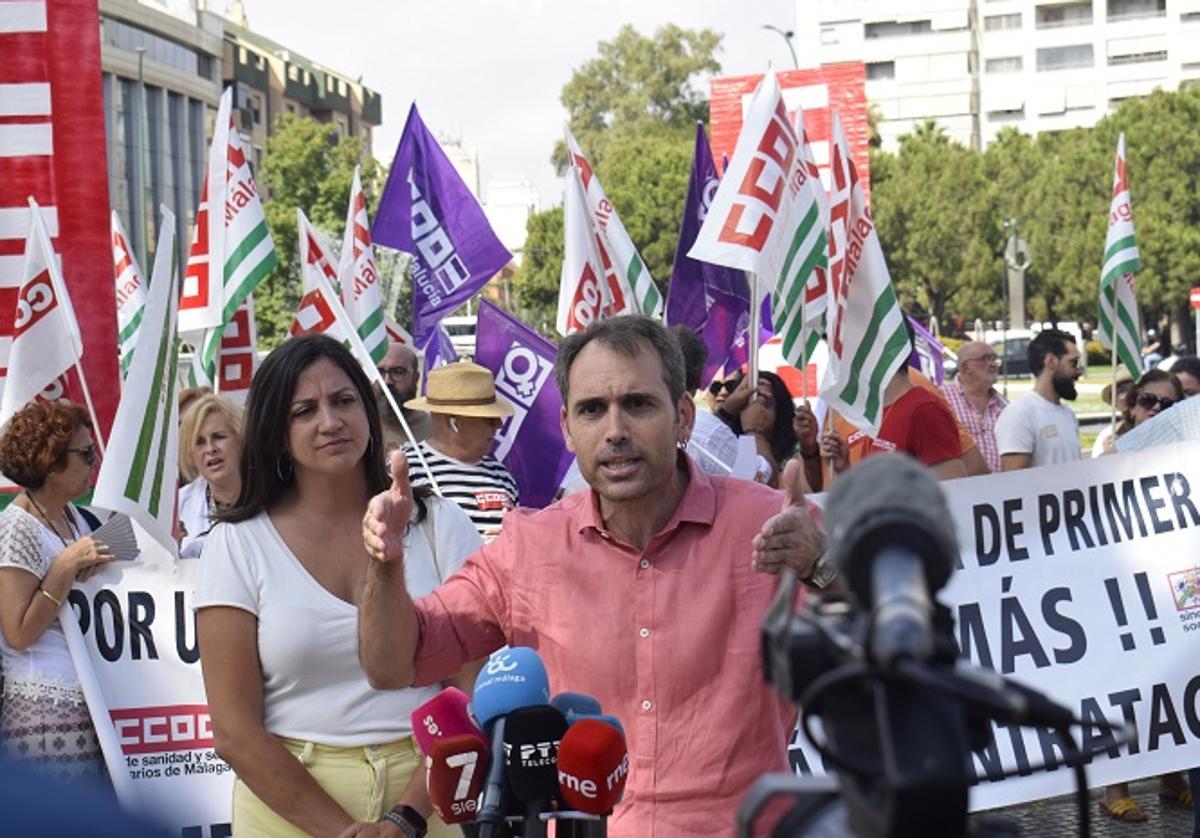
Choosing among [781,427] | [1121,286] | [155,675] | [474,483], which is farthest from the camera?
[1121,286]

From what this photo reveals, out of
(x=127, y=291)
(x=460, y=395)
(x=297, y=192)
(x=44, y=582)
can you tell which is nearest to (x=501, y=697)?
(x=44, y=582)

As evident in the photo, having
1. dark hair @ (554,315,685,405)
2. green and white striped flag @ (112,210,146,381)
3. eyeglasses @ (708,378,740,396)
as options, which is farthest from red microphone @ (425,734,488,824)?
green and white striped flag @ (112,210,146,381)

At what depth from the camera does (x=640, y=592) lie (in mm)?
3318

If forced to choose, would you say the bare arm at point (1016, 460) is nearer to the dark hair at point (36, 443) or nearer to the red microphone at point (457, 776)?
the dark hair at point (36, 443)

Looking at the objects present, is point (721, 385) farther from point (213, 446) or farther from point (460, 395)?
point (213, 446)

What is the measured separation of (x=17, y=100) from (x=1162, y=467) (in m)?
4.52

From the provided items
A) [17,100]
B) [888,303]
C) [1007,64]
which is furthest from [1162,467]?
[1007,64]

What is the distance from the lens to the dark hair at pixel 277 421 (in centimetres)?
409

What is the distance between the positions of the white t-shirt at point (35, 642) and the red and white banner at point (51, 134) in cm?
142

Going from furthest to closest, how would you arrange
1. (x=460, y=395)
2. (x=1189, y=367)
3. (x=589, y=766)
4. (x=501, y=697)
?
1. (x=1189, y=367)
2. (x=460, y=395)
3. (x=501, y=697)
4. (x=589, y=766)

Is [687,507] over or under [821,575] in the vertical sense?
over

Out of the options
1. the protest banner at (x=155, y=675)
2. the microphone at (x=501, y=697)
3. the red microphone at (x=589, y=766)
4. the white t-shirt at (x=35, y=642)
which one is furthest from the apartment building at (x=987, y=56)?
the red microphone at (x=589, y=766)

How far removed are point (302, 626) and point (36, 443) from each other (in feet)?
6.54

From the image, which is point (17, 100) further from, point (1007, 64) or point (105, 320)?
point (1007, 64)
